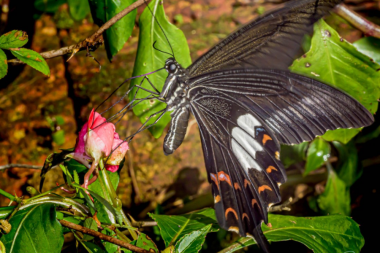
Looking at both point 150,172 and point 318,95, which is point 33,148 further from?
point 318,95

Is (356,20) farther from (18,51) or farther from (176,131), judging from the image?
(18,51)

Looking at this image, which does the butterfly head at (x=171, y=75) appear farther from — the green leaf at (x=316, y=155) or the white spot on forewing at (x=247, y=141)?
the green leaf at (x=316, y=155)

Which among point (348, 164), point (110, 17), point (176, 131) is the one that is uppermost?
point (110, 17)

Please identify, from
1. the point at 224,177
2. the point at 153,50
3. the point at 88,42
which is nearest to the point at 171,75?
the point at 153,50

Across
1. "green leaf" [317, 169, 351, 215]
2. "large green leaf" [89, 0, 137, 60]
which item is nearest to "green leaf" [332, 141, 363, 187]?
"green leaf" [317, 169, 351, 215]

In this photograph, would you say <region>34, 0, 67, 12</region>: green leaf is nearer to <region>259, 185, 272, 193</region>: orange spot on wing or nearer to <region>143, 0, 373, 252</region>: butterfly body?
<region>143, 0, 373, 252</region>: butterfly body

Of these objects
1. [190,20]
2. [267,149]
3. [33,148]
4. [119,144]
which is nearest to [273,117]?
[267,149]
